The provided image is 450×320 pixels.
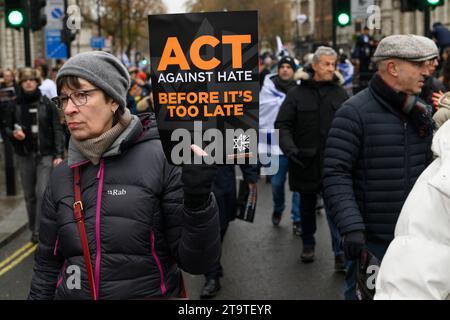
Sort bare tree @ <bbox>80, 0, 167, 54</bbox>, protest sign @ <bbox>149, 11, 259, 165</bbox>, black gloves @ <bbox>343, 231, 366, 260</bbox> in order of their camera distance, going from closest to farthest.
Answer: protest sign @ <bbox>149, 11, 259, 165</bbox> → black gloves @ <bbox>343, 231, 366, 260</bbox> → bare tree @ <bbox>80, 0, 167, 54</bbox>

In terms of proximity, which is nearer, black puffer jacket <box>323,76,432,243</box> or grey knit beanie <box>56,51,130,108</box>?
grey knit beanie <box>56,51,130,108</box>

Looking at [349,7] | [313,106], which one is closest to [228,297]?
[313,106]

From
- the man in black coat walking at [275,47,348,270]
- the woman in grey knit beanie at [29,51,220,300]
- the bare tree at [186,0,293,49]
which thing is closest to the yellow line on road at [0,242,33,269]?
the man in black coat walking at [275,47,348,270]

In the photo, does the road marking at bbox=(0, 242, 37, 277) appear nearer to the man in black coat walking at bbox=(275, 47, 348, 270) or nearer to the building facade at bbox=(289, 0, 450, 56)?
the man in black coat walking at bbox=(275, 47, 348, 270)

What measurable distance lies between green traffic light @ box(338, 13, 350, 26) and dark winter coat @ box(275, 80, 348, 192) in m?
5.73

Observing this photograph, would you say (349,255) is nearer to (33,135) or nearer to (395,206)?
(395,206)

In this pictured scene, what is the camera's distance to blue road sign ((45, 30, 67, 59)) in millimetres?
16373

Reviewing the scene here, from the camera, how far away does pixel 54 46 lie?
1647cm

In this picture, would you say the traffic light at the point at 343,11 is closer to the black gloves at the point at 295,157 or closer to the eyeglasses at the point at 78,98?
the black gloves at the point at 295,157

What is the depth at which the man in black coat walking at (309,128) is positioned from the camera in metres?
6.53

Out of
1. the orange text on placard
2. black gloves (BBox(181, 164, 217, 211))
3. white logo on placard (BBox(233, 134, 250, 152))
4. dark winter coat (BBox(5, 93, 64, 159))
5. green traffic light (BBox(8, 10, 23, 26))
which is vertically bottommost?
dark winter coat (BBox(5, 93, 64, 159))

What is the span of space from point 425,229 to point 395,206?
2.25m

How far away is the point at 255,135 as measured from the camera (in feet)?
7.52

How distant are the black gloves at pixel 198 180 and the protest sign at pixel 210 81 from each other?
3 centimetres
